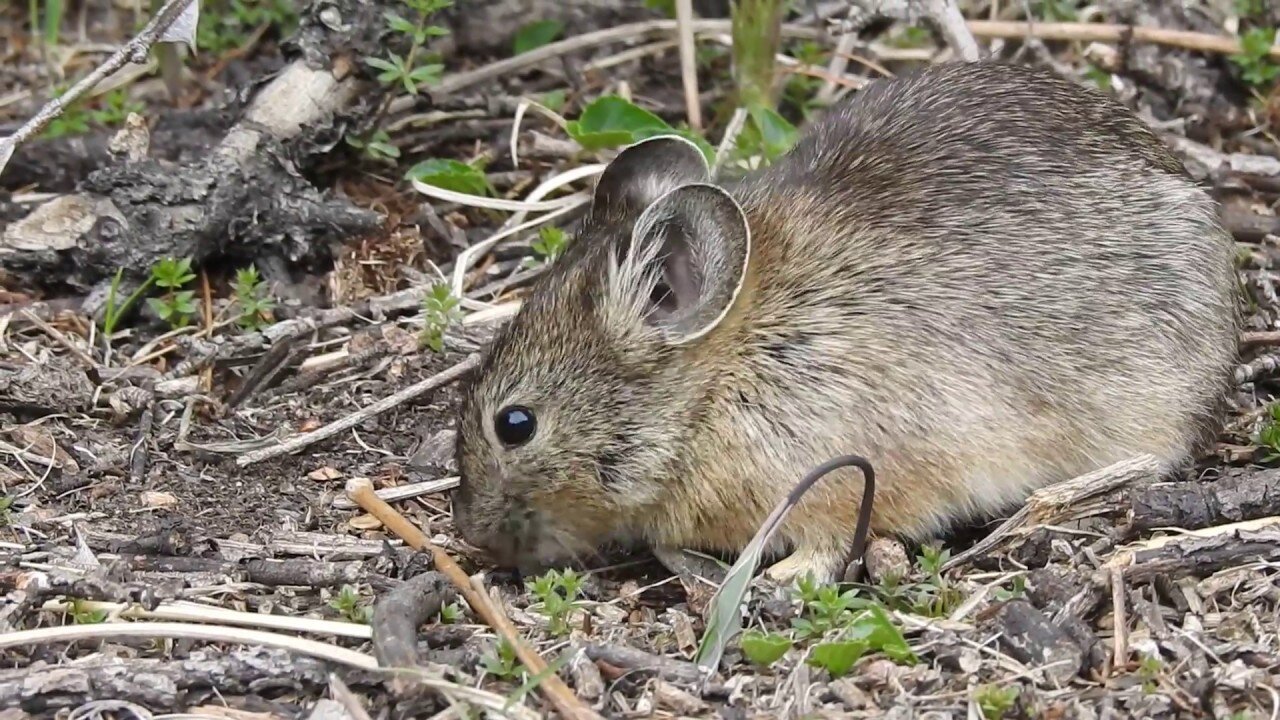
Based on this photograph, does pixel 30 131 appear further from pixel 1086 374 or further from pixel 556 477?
pixel 1086 374

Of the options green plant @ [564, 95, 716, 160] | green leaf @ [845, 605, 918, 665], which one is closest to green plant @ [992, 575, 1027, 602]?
green leaf @ [845, 605, 918, 665]

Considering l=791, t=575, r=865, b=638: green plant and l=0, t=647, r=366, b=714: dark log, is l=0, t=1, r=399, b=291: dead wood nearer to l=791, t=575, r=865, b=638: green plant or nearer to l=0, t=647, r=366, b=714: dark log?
l=0, t=647, r=366, b=714: dark log

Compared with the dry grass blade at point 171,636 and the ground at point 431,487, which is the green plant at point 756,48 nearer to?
the ground at point 431,487

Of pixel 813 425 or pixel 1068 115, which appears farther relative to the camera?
pixel 1068 115

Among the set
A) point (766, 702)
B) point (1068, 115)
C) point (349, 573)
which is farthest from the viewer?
point (1068, 115)

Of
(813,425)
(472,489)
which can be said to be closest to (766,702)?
(813,425)

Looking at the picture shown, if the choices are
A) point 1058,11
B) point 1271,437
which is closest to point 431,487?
point 1271,437

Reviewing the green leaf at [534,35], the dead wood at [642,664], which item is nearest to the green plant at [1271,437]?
the dead wood at [642,664]

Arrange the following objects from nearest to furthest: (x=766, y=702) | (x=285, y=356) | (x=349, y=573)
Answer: (x=766, y=702), (x=349, y=573), (x=285, y=356)
